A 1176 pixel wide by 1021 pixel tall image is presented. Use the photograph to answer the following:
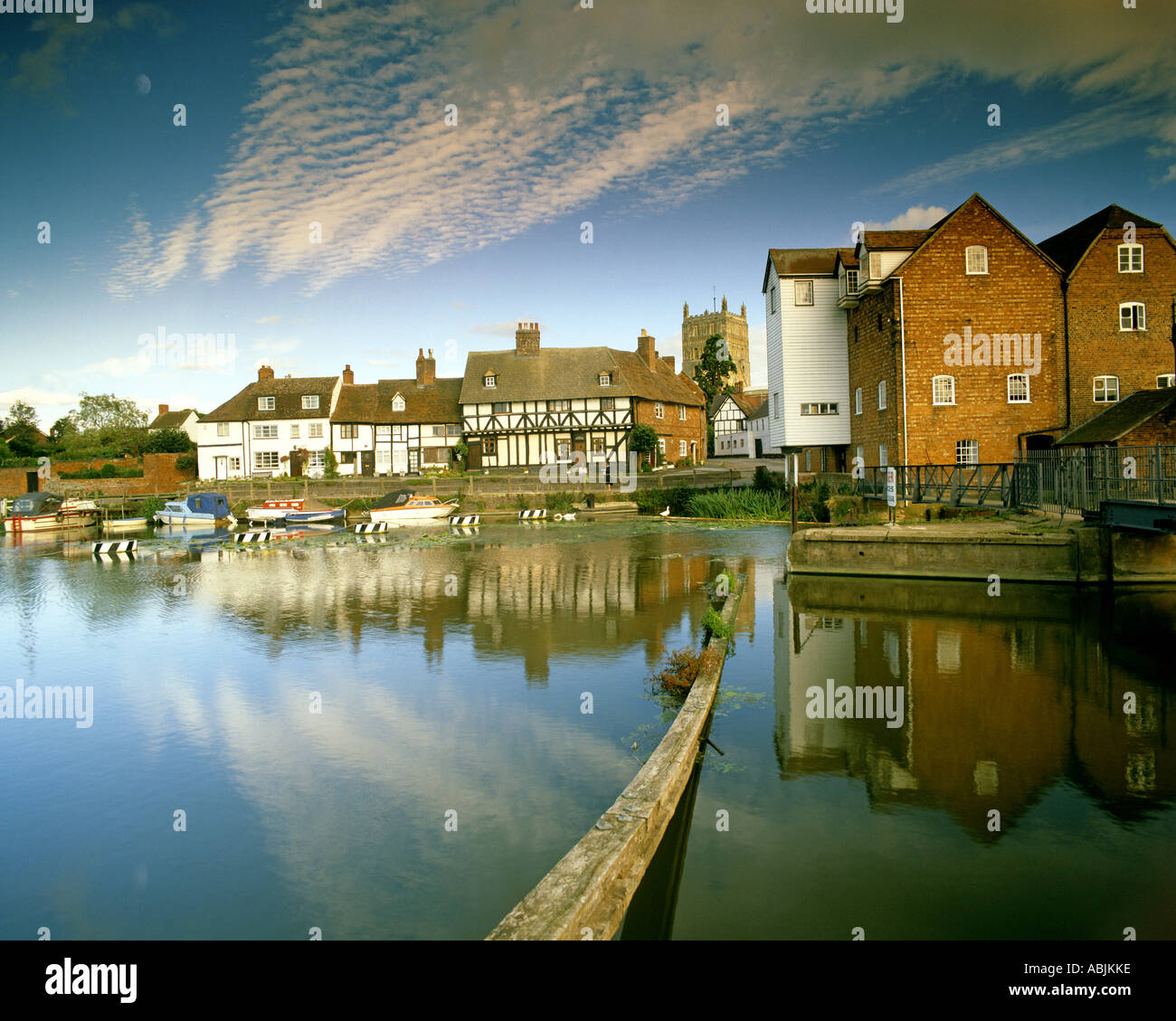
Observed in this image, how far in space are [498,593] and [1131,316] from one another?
24521 mm

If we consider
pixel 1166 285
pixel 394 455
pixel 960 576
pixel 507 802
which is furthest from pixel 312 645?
pixel 394 455

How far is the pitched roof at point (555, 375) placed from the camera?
55.4 m

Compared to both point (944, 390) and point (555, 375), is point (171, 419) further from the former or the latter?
point (944, 390)

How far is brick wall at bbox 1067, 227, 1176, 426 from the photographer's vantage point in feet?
88.7

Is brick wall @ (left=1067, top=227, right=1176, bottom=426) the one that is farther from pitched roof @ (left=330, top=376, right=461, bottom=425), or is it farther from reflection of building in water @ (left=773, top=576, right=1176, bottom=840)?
pitched roof @ (left=330, top=376, right=461, bottom=425)

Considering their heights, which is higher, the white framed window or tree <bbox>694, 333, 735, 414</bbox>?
tree <bbox>694, 333, 735, 414</bbox>

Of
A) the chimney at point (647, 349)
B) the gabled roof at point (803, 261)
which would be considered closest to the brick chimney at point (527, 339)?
the chimney at point (647, 349)

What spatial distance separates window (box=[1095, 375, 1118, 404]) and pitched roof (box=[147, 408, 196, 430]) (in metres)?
83.0

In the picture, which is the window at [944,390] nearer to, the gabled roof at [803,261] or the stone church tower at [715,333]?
the gabled roof at [803,261]

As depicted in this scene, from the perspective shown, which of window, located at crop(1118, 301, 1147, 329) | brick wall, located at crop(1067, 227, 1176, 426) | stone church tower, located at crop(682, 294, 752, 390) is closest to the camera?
brick wall, located at crop(1067, 227, 1176, 426)

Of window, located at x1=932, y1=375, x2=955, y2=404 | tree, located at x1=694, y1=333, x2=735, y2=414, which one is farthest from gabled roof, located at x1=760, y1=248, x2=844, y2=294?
tree, located at x1=694, y1=333, x2=735, y2=414

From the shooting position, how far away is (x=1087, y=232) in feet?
92.5

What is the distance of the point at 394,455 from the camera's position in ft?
196

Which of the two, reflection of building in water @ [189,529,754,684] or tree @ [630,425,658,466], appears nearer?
reflection of building in water @ [189,529,754,684]
